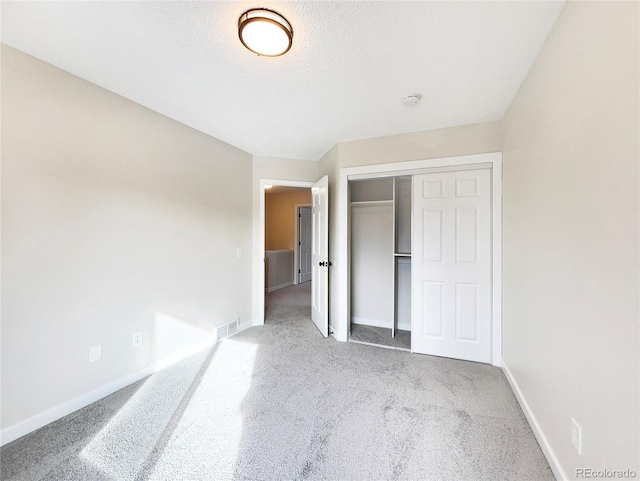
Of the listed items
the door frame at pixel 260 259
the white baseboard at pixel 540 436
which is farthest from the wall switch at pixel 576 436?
the door frame at pixel 260 259

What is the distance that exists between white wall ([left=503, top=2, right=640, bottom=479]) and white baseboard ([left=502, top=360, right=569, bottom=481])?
3cm

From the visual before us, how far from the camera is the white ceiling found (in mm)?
1318

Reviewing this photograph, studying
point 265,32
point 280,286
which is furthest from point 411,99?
point 280,286

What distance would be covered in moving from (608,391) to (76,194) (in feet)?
10.2

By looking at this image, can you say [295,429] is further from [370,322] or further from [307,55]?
[307,55]

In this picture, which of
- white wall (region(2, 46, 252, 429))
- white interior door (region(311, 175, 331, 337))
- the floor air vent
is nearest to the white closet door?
white interior door (region(311, 175, 331, 337))

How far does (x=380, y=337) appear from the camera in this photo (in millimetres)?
3193

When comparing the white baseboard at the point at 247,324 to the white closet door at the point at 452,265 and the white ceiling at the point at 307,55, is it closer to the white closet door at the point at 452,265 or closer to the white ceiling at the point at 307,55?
the white closet door at the point at 452,265

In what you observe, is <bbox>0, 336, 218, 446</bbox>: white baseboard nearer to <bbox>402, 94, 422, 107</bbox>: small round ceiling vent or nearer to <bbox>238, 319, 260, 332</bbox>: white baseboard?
<bbox>238, 319, 260, 332</bbox>: white baseboard

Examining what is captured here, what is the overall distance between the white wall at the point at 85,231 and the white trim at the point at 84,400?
4 centimetres

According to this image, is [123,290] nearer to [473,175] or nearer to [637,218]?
[637,218]

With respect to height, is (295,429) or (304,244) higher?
(304,244)

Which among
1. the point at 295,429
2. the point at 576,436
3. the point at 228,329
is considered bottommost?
the point at 295,429

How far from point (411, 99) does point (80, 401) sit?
3.41 meters
